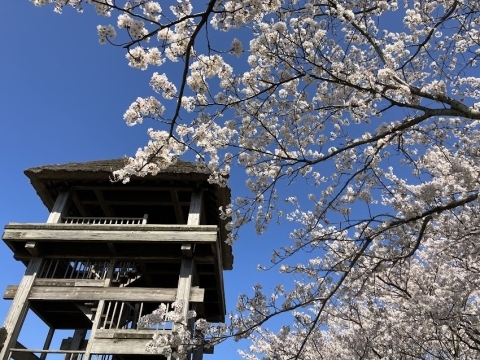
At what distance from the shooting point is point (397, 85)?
13.2 feet

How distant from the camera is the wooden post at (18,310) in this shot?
7.88 metres

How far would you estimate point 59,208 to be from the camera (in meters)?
9.66

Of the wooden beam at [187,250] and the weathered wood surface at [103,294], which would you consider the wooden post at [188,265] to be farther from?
the weathered wood surface at [103,294]

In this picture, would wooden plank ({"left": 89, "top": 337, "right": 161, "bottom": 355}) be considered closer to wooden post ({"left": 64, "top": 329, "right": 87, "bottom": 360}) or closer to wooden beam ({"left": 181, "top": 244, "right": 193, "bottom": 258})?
wooden beam ({"left": 181, "top": 244, "right": 193, "bottom": 258})

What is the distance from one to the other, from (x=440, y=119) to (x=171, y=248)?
6273mm

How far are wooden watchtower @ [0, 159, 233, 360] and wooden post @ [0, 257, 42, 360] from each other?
2 centimetres

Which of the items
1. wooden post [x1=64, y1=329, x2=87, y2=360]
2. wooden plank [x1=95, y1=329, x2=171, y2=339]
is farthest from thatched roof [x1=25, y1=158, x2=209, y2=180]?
wooden post [x1=64, y1=329, x2=87, y2=360]

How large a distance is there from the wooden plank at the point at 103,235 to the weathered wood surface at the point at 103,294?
108cm

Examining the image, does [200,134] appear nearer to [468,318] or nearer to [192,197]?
[192,197]

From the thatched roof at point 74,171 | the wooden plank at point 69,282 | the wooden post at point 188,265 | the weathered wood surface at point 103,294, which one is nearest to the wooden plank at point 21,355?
the weathered wood surface at point 103,294

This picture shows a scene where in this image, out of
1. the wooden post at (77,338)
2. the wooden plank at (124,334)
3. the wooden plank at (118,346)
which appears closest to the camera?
the wooden plank at (118,346)

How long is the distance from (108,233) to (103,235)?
119 millimetres

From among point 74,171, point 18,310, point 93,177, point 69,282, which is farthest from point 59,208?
point 18,310

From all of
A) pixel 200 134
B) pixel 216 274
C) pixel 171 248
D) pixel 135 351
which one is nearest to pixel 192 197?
pixel 171 248
